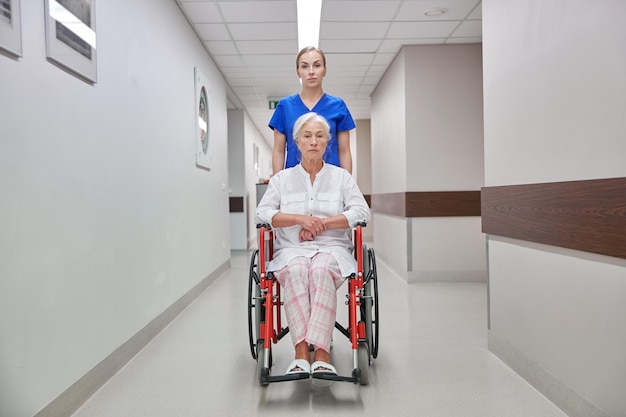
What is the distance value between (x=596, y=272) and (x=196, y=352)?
2274 millimetres

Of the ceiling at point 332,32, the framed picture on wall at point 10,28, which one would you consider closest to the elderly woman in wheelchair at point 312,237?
the framed picture on wall at point 10,28

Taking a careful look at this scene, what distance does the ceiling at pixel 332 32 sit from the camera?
4.56 meters

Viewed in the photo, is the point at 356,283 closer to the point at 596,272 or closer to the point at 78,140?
the point at 596,272

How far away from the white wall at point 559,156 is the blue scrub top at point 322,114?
0.92m

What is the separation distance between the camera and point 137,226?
10.6ft

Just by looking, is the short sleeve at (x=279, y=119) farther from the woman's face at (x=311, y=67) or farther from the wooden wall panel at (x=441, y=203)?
the wooden wall panel at (x=441, y=203)

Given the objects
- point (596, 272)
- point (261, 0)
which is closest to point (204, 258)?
point (261, 0)

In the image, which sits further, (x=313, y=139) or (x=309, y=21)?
(x=309, y=21)

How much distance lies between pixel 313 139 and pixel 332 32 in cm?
301

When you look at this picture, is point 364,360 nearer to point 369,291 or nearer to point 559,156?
point 369,291

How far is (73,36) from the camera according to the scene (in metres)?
2.32

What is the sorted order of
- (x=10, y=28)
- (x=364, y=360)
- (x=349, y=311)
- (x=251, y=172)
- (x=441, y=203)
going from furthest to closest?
(x=251, y=172) → (x=441, y=203) → (x=364, y=360) → (x=349, y=311) → (x=10, y=28)

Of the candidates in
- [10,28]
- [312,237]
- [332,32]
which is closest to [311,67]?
[312,237]

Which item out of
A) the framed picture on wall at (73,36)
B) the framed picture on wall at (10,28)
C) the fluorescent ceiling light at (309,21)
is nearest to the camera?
the framed picture on wall at (10,28)
